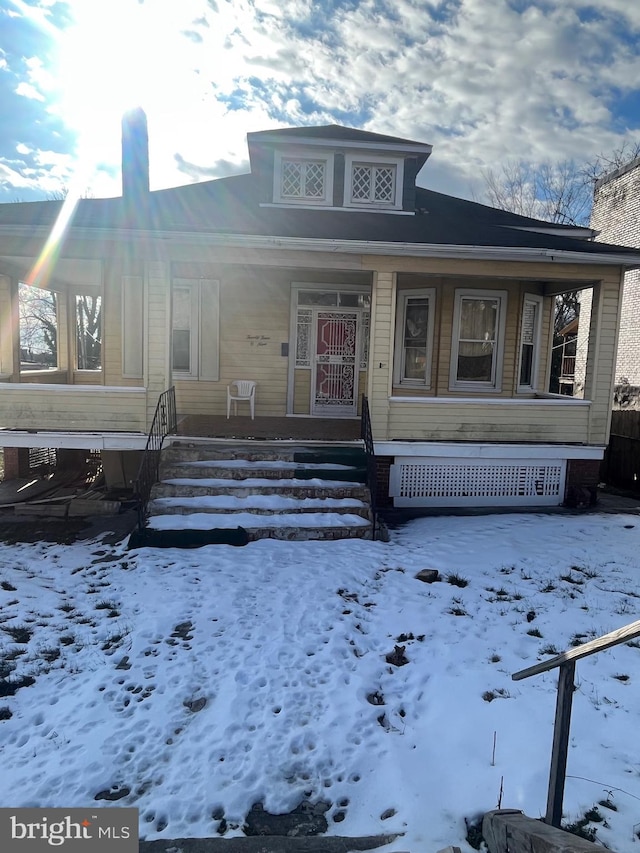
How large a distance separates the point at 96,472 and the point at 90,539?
4.74 m

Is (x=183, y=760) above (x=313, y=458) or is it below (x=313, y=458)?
below

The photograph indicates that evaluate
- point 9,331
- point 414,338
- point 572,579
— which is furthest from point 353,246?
point 9,331

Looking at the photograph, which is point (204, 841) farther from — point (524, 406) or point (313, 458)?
point (524, 406)

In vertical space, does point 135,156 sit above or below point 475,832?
above

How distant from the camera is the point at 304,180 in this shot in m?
10.8

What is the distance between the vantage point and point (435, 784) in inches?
119

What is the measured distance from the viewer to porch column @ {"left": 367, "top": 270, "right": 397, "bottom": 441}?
8.38 meters

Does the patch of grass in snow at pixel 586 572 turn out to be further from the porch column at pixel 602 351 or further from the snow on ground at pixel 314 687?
the porch column at pixel 602 351

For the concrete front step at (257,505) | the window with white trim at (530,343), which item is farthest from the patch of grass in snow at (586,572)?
the window with white trim at (530,343)

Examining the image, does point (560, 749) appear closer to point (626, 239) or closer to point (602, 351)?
point (602, 351)

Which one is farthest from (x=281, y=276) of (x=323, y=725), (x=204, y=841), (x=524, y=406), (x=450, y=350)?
(x=204, y=841)

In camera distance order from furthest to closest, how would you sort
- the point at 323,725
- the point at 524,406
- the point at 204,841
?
the point at 524,406
the point at 323,725
the point at 204,841

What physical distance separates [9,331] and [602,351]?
1067cm

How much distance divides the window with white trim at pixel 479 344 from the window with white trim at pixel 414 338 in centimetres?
54
